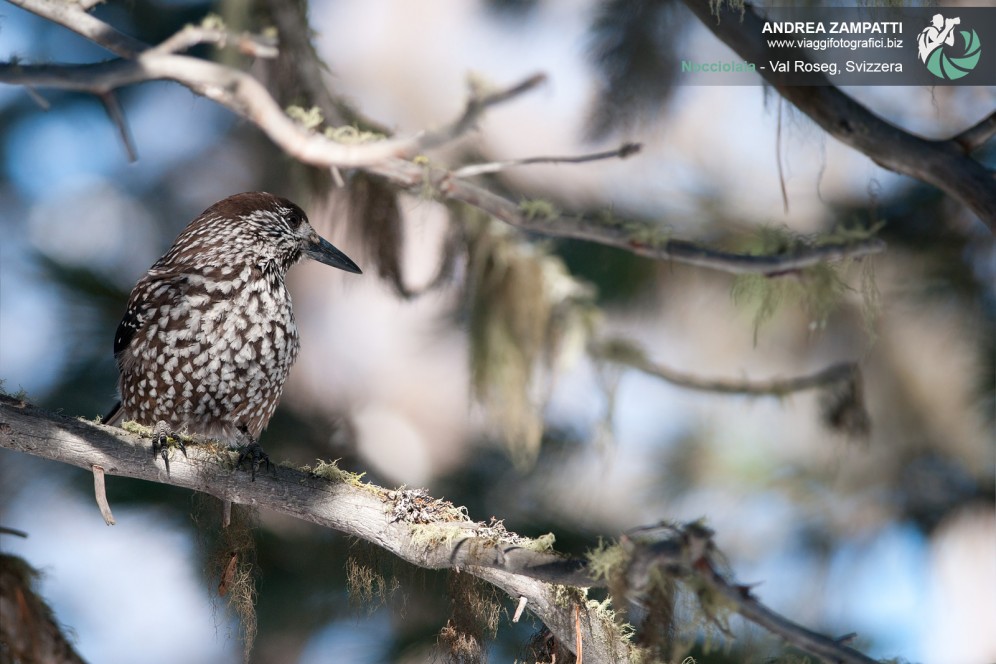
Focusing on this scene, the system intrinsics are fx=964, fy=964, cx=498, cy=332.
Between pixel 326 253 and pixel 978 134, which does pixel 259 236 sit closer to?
pixel 326 253

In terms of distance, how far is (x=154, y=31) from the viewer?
5707 millimetres

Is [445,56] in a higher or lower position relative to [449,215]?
higher

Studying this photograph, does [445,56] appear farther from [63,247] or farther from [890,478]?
[890,478]

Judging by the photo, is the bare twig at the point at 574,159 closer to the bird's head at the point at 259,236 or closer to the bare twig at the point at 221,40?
the bare twig at the point at 221,40

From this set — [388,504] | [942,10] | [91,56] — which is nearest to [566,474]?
[388,504]

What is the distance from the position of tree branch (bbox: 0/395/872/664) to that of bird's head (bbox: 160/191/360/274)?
1.12 meters

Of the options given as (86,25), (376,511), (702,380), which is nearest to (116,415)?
(376,511)

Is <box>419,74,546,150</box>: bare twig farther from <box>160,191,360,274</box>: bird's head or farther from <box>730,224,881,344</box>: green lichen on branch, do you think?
<box>160,191,360,274</box>: bird's head

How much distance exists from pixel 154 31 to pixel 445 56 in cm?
260

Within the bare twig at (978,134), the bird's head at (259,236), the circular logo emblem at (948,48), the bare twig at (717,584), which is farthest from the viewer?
the circular logo emblem at (948,48)

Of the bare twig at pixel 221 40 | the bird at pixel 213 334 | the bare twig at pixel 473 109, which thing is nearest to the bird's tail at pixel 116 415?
the bird at pixel 213 334

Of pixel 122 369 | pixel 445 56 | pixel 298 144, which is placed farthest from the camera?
pixel 445 56

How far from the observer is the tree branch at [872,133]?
3393 millimetres

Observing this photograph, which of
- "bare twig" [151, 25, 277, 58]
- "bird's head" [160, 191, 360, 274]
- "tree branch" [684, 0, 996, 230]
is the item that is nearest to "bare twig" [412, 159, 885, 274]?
"bare twig" [151, 25, 277, 58]
